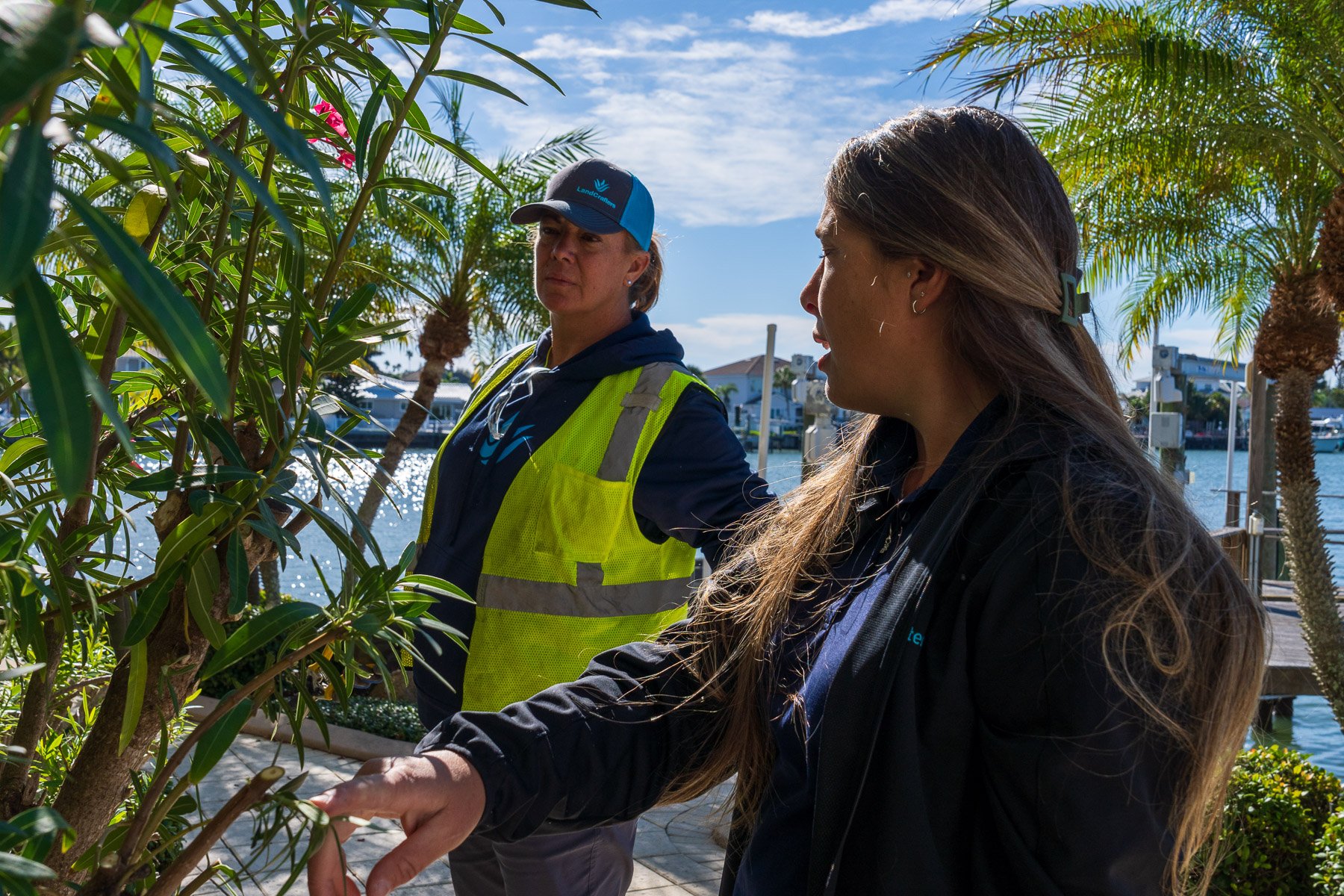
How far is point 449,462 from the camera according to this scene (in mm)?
2816

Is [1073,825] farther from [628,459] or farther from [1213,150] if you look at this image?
[1213,150]

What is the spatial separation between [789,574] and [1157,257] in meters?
10.4

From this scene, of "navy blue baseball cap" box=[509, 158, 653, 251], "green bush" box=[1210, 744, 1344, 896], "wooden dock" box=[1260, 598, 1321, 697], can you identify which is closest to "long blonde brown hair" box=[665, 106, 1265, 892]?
"navy blue baseball cap" box=[509, 158, 653, 251]

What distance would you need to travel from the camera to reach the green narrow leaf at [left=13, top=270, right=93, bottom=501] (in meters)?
0.58

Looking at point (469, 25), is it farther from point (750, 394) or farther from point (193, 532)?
point (750, 394)

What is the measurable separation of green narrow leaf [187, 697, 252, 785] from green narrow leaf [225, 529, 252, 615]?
0.34 ft

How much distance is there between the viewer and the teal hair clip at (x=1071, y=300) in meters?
1.48

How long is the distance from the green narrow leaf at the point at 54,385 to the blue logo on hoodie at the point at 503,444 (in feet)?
6.91

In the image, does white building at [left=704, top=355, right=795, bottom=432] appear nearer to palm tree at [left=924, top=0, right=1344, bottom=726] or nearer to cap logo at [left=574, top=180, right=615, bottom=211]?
palm tree at [left=924, top=0, right=1344, bottom=726]

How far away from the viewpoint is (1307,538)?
929cm

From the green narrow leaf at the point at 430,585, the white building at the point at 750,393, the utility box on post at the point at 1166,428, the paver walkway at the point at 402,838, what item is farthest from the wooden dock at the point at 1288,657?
the white building at the point at 750,393

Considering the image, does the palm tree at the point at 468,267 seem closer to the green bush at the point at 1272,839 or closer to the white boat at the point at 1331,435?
the green bush at the point at 1272,839

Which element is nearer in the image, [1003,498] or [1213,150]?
[1003,498]

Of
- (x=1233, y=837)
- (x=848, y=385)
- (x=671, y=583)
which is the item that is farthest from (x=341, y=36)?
(x=1233, y=837)
